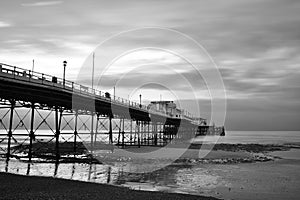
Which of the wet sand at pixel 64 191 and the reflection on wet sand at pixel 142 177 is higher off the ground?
the wet sand at pixel 64 191

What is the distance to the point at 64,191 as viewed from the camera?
16.0 metres

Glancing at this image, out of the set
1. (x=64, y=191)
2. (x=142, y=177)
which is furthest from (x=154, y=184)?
(x=64, y=191)

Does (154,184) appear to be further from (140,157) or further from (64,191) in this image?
(140,157)

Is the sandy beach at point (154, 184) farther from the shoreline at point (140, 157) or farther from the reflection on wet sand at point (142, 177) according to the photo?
the shoreline at point (140, 157)

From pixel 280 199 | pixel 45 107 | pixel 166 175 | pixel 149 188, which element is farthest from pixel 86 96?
pixel 280 199

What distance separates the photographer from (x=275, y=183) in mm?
21938

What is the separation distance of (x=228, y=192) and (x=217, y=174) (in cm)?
716

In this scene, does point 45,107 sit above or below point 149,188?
above

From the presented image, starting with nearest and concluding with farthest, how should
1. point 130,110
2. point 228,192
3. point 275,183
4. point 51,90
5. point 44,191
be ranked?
point 44,191, point 228,192, point 275,183, point 51,90, point 130,110

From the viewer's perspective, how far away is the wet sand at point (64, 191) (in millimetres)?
14811

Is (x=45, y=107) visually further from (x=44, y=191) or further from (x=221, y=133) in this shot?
(x=221, y=133)

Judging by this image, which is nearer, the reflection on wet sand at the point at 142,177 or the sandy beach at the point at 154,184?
the sandy beach at the point at 154,184

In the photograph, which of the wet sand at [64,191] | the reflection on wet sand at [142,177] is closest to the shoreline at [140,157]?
the reflection on wet sand at [142,177]

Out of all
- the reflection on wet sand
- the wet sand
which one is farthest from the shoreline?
the wet sand
